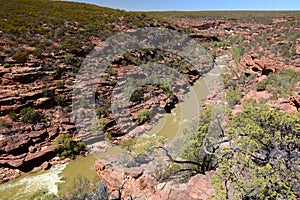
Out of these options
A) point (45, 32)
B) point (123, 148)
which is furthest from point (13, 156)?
point (45, 32)

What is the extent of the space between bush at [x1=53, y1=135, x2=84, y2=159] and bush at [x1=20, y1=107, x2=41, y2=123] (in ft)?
6.08

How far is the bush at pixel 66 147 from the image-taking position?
1319 centimetres

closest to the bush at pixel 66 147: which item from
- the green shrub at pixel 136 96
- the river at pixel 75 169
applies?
the river at pixel 75 169

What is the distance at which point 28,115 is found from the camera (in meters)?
13.7

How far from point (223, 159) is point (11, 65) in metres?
15.8

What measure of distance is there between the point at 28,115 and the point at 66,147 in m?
2.99

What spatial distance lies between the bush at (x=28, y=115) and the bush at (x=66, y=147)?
1853 millimetres

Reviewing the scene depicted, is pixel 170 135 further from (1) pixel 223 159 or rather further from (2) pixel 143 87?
(1) pixel 223 159

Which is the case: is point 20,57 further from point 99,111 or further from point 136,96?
point 136,96

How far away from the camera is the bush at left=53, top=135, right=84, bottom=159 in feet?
43.3

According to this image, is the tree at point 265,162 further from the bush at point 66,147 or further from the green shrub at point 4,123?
the green shrub at point 4,123

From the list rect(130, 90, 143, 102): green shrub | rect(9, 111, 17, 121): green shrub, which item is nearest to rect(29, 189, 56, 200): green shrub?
rect(9, 111, 17, 121): green shrub

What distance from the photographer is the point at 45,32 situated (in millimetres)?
21828

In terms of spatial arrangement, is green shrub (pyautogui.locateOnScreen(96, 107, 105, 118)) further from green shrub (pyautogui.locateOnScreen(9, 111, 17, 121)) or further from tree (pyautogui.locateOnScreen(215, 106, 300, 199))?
tree (pyautogui.locateOnScreen(215, 106, 300, 199))
